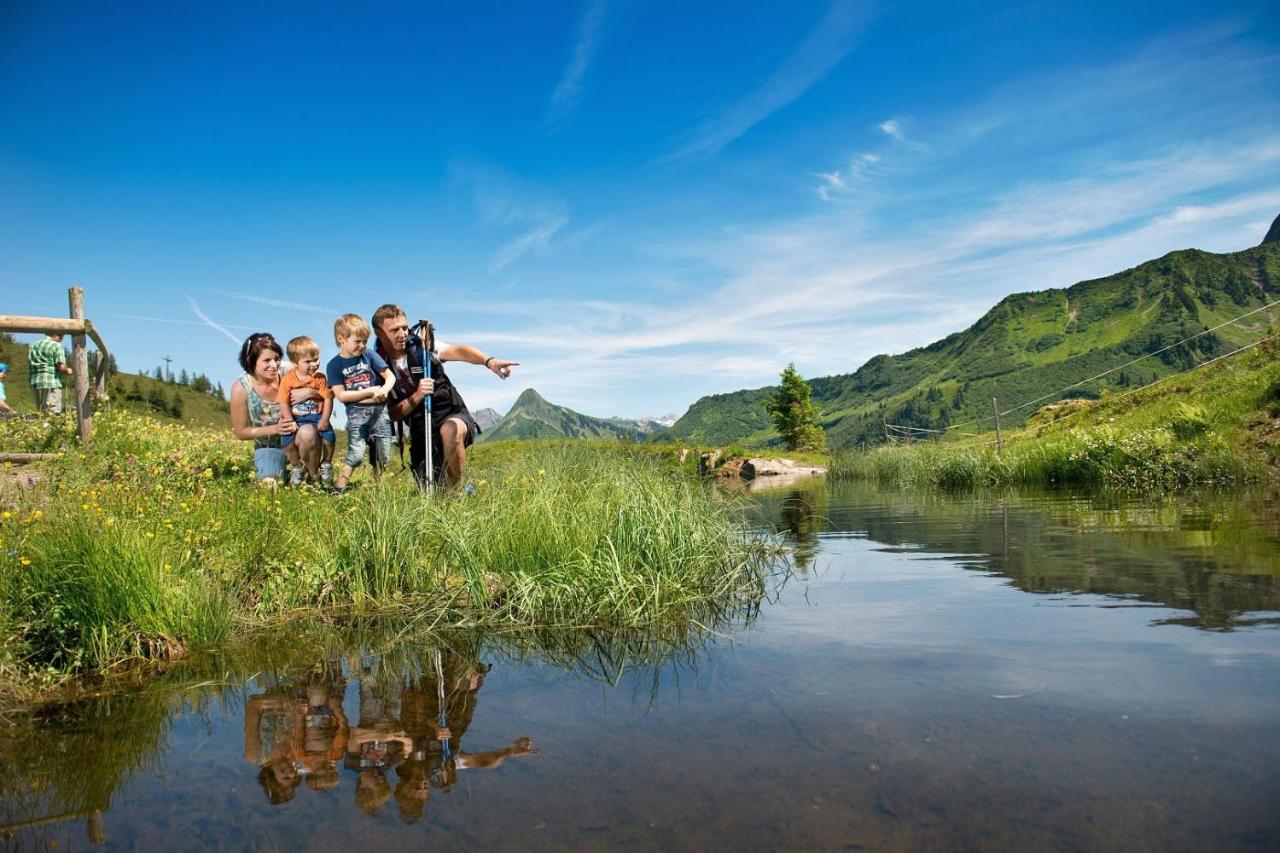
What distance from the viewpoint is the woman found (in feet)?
29.8

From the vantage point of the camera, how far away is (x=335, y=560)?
6.61 meters

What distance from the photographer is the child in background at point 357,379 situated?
29.8ft

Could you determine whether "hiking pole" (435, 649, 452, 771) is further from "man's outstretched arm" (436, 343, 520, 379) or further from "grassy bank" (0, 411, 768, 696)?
"man's outstretched arm" (436, 343, 520, 379)

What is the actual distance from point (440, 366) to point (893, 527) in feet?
27.1

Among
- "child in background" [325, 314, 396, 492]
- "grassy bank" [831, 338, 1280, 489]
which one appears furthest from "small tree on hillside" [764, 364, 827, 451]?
"child in background" [325, 314, 396, 492]

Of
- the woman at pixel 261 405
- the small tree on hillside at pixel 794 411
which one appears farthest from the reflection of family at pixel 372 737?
the small tree on hillside at pixel 794 411

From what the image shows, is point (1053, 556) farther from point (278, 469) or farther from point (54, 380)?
point (54, 380)

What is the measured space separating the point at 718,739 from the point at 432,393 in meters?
6.56

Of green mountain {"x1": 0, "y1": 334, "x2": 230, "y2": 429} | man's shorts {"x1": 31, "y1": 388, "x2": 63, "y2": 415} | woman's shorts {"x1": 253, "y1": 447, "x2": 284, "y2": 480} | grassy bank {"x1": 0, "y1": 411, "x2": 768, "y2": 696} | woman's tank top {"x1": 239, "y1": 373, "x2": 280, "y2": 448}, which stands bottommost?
grassy bank {"x1": 0, "y1": 411, "x2": 768, "y2": 696}

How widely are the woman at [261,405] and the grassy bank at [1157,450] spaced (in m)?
17.9

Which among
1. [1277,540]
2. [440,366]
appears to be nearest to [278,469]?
[440,366]

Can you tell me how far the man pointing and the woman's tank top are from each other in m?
1.43

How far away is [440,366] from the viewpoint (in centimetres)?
953

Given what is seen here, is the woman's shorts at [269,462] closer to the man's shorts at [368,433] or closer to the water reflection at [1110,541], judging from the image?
the man's shorts at [368,433]
